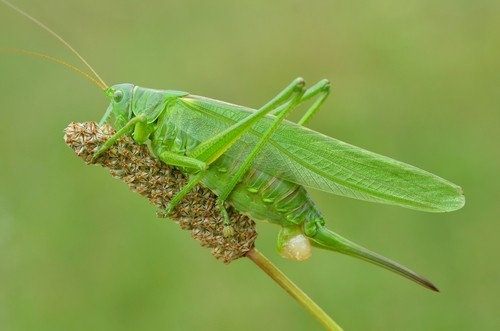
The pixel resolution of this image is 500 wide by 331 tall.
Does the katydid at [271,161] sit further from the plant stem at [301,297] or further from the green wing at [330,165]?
the plant stem at [301,297]

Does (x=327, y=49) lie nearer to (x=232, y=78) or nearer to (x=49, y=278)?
(x=232, y=78)

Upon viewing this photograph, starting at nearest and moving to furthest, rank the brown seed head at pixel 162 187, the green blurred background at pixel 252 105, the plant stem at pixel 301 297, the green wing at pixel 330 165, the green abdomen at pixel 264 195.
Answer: the plant stem at pixel 301 297 → the brown seed head at pixel 162 187 → the green wing at pixel 330 165 → the green abdomen at pixel 264 195 → the green blurred background at pixel 252 105

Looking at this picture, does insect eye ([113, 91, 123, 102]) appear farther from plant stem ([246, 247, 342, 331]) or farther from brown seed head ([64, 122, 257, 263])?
plant stem ([246, 247, 342, 331])

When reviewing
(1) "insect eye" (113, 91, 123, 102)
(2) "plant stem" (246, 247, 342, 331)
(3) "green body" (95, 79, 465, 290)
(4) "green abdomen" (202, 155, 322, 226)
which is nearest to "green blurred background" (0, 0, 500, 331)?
(1) "insect eye" (113, 91, 123, 102)

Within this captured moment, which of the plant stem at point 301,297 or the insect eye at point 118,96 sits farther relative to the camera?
the insect eye at point 118,96

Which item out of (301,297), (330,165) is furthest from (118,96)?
(301,297)

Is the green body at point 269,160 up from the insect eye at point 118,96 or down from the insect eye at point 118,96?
down

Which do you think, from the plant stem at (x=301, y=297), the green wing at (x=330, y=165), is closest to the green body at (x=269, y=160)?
the green wing at (x=330, y=165)

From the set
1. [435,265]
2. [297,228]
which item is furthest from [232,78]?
[297,228]
